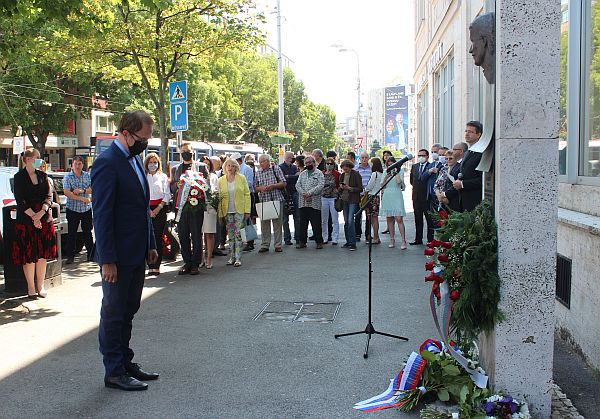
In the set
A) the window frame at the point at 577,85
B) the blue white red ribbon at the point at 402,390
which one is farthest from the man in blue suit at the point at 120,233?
the window frame at the point at 577,85

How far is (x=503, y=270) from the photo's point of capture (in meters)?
4.26

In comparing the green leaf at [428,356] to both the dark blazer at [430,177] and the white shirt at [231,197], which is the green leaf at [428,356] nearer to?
the white shirt at [231,197]

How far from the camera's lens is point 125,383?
509 cm

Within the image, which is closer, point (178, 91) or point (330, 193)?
point (330, 193)

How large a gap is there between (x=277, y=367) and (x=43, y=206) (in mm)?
4414

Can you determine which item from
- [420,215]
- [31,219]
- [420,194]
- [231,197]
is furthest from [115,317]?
[420,215]

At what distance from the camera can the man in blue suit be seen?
4.95 metres

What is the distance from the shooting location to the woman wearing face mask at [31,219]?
8.31 meters

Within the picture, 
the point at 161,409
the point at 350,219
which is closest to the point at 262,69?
the point at 350,219

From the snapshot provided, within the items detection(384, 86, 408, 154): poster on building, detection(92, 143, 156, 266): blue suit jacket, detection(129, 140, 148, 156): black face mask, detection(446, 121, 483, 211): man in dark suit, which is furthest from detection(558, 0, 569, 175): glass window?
detection(384, 86, 408, 154): poster on building

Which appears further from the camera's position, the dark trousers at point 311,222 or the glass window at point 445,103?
the glass window at point 445,103

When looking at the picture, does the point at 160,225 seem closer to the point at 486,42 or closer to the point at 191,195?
the point at 191,195

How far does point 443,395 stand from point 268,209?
861 centimetres

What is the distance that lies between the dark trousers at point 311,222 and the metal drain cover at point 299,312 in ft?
17.0
